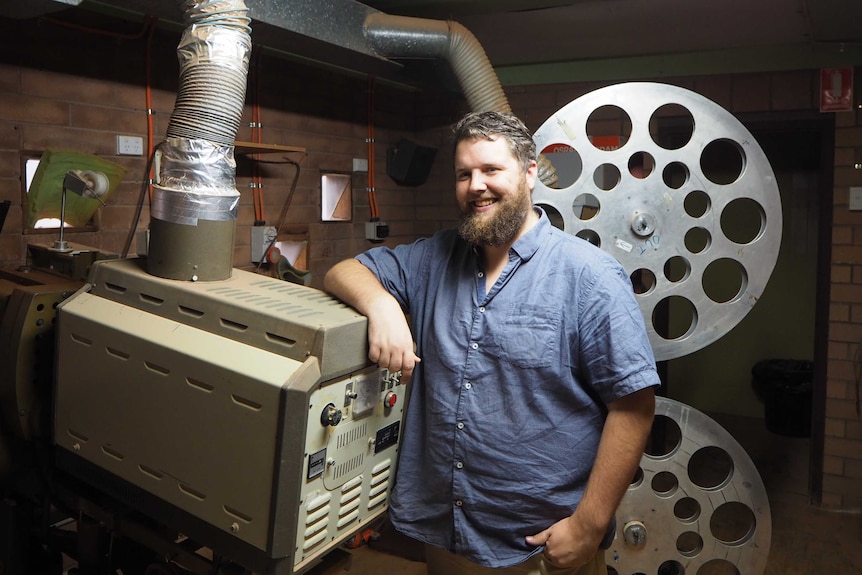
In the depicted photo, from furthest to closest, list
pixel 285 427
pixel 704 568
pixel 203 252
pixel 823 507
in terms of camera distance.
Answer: pixel 823 507 < pixel 704 568 < pixel 203 252 < pixel 285 427

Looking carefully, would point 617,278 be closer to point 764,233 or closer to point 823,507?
point 764,233

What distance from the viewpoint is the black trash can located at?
13.6ft

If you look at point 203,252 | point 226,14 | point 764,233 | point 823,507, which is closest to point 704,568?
point 823,507

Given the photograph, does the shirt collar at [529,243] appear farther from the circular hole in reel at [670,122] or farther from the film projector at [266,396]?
the circular hole in reel at [670,122]

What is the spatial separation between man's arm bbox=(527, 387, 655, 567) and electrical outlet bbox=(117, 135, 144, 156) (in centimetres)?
195

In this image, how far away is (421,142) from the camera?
397 centimetres

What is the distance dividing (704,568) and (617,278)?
195 cm

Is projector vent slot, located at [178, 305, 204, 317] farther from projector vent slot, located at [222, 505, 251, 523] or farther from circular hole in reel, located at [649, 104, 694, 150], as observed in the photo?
circular hole in reel, located at [649, 104, 694, 150]

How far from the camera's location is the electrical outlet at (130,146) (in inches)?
96.2

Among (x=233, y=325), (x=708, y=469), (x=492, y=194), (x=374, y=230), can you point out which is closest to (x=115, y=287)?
(x=233, y=325)

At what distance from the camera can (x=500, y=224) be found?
4.52 feet

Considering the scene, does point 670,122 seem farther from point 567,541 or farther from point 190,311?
point 190,311

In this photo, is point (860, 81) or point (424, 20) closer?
point (424, 20)

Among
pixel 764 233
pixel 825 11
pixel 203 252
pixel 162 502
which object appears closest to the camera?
pixel 162 502
